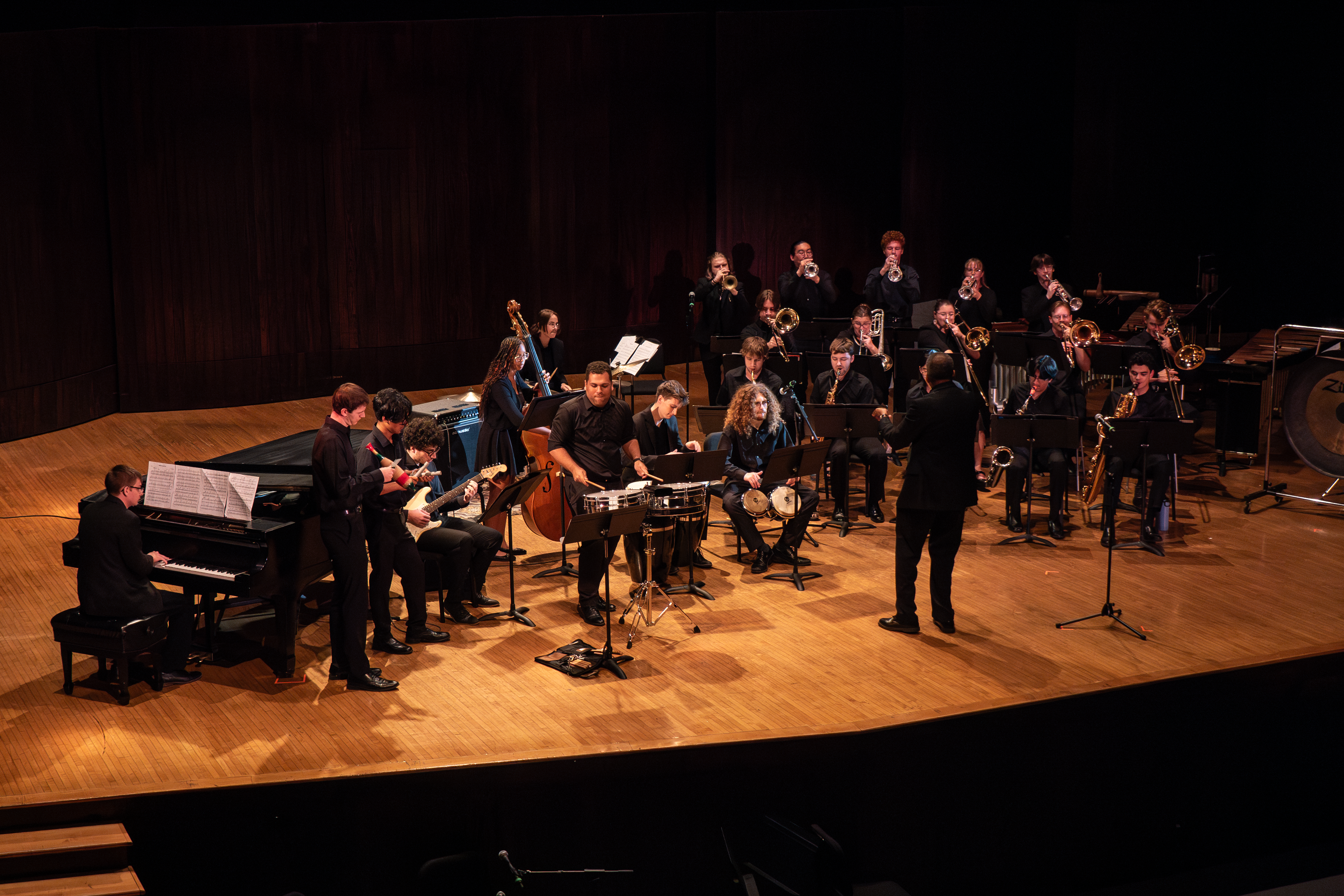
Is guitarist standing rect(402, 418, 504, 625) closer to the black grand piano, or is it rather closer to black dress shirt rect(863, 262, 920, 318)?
the black grand piano

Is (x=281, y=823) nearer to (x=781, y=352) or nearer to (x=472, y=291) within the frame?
(x=781, y=352)

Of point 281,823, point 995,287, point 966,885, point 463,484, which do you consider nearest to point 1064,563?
point 966,885

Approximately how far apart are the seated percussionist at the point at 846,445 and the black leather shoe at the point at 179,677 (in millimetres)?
4386

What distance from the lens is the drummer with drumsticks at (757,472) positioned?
26.4 ft

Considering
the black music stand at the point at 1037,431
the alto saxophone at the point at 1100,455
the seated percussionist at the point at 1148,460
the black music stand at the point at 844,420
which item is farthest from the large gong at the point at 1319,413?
the black music stand at the point at 844,420

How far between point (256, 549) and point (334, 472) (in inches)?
24.4

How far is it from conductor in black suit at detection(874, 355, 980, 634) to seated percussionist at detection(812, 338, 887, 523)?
1.73 metres

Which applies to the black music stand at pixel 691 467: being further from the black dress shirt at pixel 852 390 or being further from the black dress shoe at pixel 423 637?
the black dress shirt at pixel 852 390

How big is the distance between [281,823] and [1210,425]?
917 cm

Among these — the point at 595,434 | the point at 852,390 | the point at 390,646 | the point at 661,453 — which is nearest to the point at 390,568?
the point at 390,646

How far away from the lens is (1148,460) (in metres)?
8.76

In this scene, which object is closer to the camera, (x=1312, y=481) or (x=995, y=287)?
(x=1312, y=481)

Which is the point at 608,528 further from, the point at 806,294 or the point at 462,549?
the point at 806,294

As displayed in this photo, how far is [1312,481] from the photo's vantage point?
9.95m
